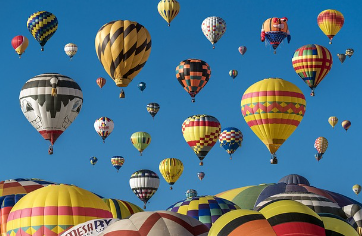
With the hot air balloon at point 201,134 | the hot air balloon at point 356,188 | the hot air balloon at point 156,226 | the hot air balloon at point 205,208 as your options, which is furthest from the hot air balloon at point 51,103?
the hot air balloon at point 356,188

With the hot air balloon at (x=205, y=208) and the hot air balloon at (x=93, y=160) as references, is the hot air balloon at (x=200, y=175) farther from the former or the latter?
the hot air balloon at (x=205, y=208)

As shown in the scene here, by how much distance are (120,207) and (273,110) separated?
764 cm

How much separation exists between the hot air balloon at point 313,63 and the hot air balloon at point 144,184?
10962mm

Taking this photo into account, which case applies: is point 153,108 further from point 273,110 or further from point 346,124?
point 273,110

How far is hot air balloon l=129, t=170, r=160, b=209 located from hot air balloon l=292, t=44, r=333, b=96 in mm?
10962

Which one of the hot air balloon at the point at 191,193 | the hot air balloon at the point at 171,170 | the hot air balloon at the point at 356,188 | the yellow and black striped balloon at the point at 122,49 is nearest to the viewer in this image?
the yellow and black striped balloon at the point at 122,49

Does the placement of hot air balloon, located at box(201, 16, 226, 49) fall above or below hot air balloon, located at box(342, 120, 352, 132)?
above

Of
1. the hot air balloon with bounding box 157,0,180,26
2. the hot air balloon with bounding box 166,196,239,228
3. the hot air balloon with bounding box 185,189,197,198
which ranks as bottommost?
the hot air balloon with bounding box 185,189,197,198

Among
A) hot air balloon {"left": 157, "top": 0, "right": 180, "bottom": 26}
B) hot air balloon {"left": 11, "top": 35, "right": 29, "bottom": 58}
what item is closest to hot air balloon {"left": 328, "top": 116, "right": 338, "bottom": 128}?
hot air balloon {"left": 157, "top": 0, "right": 180, "bottom": 26}

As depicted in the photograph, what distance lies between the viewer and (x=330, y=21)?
51000mm

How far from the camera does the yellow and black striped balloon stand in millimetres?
37094

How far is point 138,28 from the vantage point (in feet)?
124

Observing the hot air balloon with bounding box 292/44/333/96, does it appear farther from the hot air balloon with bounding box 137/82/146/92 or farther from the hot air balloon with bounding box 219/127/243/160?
the hot air balloon with bounding box 137/82/146/92

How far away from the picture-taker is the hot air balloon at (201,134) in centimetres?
4725
